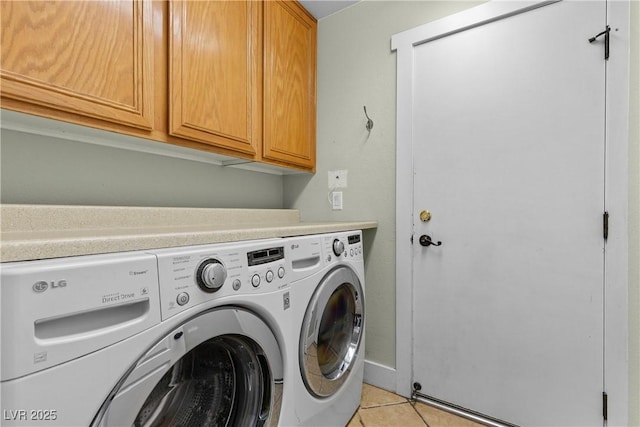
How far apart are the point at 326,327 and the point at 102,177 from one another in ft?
3.87

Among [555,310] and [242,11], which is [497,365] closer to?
[555,310]

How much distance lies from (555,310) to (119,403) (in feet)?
5.25

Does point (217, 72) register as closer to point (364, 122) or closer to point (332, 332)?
point (364, 122)

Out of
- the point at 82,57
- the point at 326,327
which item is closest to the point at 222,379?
the point at 326,327

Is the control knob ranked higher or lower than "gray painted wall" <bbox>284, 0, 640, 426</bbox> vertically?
lower

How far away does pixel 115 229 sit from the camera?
1111 mm

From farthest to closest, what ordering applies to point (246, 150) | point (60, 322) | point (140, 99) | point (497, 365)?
point (246, 150) < point (497, 365) < point (140, 99) < point (60, 322)

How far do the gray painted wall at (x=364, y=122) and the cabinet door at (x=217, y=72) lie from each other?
54cm

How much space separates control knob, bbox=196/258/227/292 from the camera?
0.71 m

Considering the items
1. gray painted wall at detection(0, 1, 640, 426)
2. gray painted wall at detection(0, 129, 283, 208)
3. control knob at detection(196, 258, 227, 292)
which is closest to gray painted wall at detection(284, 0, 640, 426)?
gray painted wall at detection(0, 1, 640, 426)

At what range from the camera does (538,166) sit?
1.30m

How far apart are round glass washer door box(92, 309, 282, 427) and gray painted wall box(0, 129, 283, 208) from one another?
87 centimetres

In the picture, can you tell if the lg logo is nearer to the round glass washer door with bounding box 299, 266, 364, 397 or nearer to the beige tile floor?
the round glass washer door with bounding box 299, 266, 364, 397

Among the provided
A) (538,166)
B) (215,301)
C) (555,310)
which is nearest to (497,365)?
(555,310)
